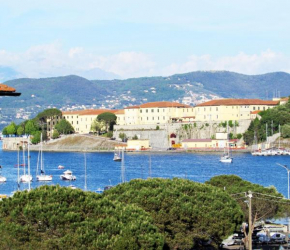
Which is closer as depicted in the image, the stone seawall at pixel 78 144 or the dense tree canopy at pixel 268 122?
the dense tree canopy at pixel 268 122

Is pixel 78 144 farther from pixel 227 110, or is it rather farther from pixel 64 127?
pixel 227 110

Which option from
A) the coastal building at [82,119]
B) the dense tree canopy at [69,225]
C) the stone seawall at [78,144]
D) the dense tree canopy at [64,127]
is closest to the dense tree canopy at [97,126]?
the stone seawall at [78,144]

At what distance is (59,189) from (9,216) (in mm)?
1374

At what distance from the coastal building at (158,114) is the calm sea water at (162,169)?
12939mm

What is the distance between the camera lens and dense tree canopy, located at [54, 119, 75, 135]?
10094cm

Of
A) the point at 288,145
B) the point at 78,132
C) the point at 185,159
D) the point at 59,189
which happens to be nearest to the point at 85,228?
the point at 59,189

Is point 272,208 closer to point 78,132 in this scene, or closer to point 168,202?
point 168,202

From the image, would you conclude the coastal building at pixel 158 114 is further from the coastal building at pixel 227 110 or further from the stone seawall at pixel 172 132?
the coastal building at pixel 227 110

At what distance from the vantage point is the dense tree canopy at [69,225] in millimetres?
16234

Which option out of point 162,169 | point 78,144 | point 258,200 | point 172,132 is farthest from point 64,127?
point 258,200

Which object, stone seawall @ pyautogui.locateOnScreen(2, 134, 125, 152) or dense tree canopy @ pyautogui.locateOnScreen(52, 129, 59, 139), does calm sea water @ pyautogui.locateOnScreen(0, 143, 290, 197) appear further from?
dense tree canopy @ pyautogui.locateOnScreen(52, 129, 59, 139)

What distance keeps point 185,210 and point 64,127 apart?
81.6 meters

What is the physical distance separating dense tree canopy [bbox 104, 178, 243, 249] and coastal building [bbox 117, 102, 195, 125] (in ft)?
238

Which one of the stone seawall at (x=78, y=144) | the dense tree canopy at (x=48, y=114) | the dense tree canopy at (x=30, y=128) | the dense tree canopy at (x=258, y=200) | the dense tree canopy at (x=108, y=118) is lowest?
the dense tree canopy at (x=258, y=200)
